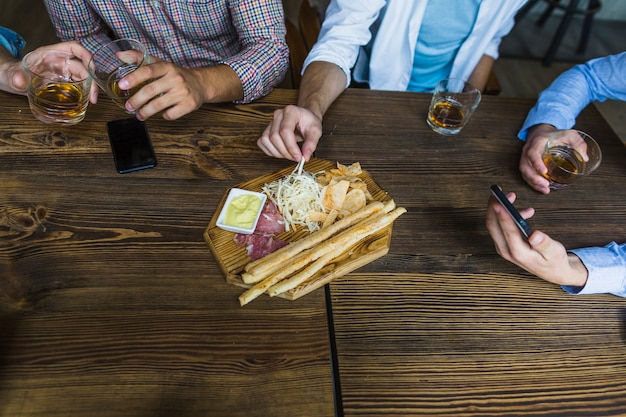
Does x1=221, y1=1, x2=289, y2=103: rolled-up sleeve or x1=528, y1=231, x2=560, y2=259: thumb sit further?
x1=221, y1=1, x2=289, y2=103: rolled-up sleeve

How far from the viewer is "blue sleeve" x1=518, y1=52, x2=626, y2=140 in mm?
1539

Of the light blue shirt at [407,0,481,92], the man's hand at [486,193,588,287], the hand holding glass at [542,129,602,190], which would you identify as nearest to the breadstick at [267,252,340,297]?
the man's hand at [486,193,588,287]

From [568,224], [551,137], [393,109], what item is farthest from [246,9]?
[568,224]

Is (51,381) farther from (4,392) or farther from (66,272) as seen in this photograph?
(66,272)

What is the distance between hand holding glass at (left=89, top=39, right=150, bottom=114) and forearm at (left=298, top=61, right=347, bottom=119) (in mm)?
516

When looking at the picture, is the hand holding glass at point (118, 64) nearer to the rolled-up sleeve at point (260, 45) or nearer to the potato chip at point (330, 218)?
the rolled-up sleeve at point (260, 45)

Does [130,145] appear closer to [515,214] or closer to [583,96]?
[515,214]

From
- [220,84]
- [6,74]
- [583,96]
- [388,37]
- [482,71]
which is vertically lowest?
[482,71]

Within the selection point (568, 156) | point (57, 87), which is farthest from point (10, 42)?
point (568, 156)

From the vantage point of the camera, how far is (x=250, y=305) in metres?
1.03

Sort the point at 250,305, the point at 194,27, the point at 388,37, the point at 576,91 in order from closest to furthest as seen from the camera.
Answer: the point at 250,305
the point at 576,91
the point at 194,27
the point at 388,37

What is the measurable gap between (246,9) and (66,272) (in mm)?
1093

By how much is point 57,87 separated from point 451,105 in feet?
4.18

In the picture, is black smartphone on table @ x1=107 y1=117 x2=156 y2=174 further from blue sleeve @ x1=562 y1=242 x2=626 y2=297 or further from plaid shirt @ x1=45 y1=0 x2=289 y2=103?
blue sleeve @ x1=562 y1=242 x2=626 y2=297
